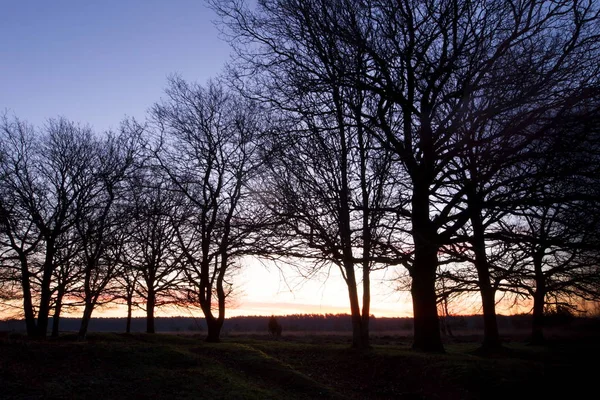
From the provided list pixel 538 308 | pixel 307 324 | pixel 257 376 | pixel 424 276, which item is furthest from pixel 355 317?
pixel 307 324

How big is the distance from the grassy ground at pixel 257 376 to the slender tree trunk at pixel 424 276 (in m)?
0.76

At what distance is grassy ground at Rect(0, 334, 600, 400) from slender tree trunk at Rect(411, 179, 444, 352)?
2.49 feet

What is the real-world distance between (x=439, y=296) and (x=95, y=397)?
625 inches

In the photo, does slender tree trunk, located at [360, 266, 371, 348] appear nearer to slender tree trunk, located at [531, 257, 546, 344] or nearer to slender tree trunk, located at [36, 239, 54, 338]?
slender tree trunk, located at [531, 257, 546, 344]

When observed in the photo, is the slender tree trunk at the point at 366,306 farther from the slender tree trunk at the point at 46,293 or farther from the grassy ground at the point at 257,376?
the slender tree trunk at the point at 46,293

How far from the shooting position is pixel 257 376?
1249cm

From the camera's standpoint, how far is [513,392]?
10219 millimetres

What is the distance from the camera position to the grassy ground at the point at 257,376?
32.4 ft

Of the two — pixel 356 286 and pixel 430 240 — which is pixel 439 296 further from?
pixel 430 240

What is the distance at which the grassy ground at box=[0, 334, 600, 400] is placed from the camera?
9.89 metres

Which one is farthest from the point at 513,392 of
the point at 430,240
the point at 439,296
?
the point at 439,296

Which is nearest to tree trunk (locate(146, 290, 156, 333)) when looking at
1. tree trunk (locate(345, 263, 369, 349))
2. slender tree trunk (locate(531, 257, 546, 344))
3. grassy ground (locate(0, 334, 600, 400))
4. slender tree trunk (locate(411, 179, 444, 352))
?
grassy ground (locate(0, 334, 600, 400))

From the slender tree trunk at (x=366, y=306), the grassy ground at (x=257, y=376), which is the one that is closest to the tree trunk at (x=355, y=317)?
the slender tree trunk at (x=366, y=306)

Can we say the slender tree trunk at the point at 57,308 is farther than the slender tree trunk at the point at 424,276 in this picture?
Yes
